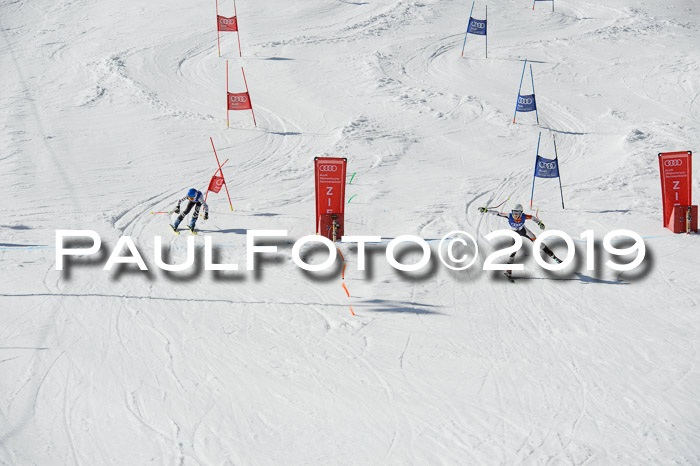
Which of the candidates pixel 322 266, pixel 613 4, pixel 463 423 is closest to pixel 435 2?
pixel 613 4

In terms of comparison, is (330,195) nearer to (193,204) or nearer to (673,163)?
(193,204)

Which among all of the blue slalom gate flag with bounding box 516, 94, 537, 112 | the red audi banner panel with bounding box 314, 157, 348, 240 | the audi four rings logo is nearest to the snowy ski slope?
the red audi banner panel with bounding box 314, 157, 348, 240

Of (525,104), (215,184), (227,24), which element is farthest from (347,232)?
(227,24)

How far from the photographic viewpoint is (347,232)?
44.7 feet

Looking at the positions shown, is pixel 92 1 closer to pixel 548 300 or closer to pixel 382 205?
pixel 382 205

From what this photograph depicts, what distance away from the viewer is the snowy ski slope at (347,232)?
24.1 feet

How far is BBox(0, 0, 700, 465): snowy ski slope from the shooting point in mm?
7336

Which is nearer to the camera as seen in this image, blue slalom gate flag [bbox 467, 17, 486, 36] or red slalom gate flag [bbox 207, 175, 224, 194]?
red slalom gate flag [bbox 207, 175, 224, 194]

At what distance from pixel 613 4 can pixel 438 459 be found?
30018mm

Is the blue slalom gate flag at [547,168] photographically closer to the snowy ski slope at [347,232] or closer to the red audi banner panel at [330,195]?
the snowy ski slope at [347,232]

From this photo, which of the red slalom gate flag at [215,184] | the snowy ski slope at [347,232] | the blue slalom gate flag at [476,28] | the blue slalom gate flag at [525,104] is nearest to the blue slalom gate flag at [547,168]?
the snowy ski slope at [347,232]

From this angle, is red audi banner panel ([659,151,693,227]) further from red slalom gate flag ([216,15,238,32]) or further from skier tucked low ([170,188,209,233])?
red slalom gate flag ([216,15,238,32])

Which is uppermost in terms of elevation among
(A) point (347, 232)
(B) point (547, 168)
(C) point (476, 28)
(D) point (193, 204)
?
(C) point (476, 28)

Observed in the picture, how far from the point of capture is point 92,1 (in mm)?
30531
